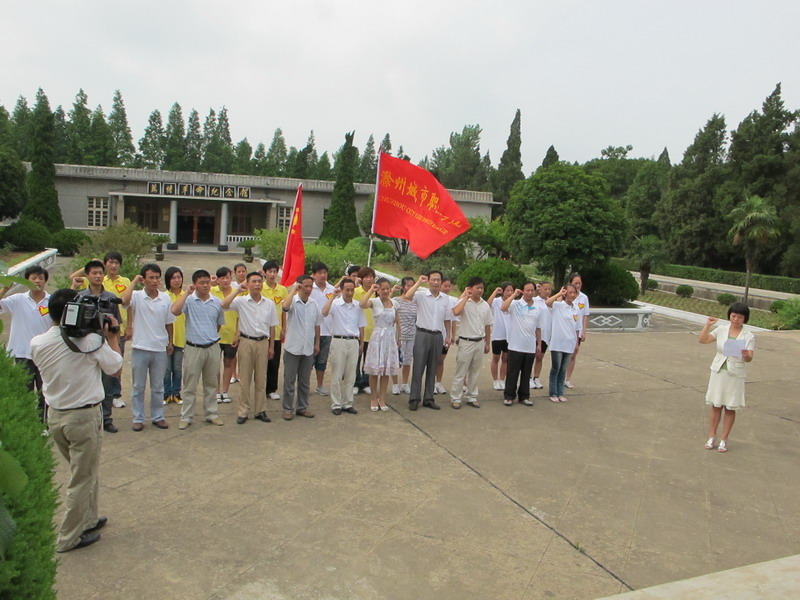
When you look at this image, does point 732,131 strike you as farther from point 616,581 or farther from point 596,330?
point 616,581

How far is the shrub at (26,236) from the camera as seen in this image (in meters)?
21.1

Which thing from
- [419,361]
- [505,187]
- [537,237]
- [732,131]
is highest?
[732,131]

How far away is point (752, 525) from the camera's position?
433 cm

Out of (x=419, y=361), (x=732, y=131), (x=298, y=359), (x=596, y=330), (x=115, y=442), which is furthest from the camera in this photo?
(x=732, y=131)

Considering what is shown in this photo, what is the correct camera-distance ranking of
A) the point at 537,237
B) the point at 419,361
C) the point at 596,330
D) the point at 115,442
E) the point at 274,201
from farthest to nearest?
the point at 274,201 < the point at 537,237 < the point at 596,330 < the point at 419,361 < the point at 115,442

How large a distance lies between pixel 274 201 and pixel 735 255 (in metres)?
26.8

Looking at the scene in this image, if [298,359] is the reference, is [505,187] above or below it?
above

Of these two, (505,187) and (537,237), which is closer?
(537,237)

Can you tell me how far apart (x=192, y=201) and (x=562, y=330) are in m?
28.9

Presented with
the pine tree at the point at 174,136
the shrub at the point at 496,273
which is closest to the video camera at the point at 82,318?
the shrub at the point at 496,273

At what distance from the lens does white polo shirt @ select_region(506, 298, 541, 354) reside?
22.4 ft

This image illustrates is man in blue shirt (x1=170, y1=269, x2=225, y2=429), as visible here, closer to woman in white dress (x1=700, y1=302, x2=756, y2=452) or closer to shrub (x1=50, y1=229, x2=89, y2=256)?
woman in white dress (x1=700, y1=302, x2=756, y2=452)

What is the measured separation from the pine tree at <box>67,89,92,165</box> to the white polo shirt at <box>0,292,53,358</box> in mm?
43445

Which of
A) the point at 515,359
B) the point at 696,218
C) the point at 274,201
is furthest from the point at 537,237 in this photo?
the point at 696,218
